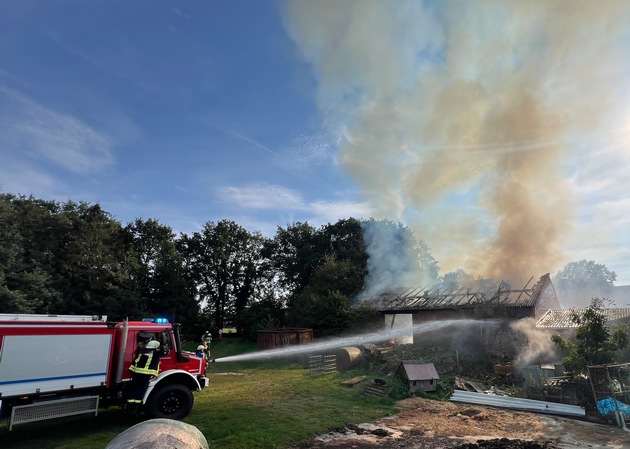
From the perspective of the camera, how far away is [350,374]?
19.0 m

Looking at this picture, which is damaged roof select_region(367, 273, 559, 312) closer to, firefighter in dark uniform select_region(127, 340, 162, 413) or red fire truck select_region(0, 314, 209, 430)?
red fire truck select_region(0, 314, 209, 430)

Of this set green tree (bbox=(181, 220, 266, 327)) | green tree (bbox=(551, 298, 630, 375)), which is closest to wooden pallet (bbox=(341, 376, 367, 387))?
green tree (bbox=(551, 298, 630, 375))

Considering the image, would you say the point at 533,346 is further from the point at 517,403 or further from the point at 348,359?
the point at 348,359

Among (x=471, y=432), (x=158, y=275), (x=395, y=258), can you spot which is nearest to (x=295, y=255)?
(x=395, y=258)

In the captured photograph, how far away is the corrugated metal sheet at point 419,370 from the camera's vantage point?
16.2 m

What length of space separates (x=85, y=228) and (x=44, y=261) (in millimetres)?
5015

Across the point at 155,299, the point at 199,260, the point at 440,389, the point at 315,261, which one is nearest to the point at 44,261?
the point at 155,299

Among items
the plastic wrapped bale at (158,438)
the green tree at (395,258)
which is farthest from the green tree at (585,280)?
the plastic wrapped bale at (158,438)

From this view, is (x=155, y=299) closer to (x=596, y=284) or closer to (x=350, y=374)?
(x=350, y=374)

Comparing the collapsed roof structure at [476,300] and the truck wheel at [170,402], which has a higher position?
the collapsed roof structure at [476,300]

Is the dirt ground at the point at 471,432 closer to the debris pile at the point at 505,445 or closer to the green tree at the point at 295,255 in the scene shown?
the debris pile at the point at 505,445

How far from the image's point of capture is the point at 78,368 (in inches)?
381

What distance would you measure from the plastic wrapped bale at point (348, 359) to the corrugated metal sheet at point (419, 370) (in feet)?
14.2

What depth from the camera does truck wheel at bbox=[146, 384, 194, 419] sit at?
10.3 meters
